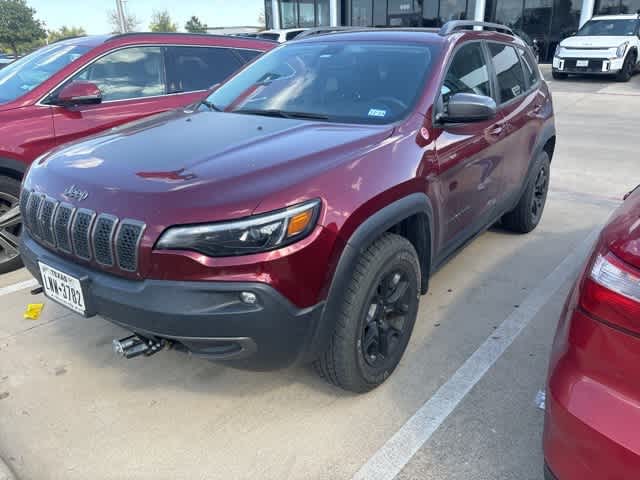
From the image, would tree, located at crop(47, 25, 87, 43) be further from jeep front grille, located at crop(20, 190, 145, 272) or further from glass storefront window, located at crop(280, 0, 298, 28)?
jeep front grille, located at crop(20, 190, 145, 272)

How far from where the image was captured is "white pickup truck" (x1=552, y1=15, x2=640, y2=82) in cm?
1498

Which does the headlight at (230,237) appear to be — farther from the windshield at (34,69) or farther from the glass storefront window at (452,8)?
the glass storefront window at (452,8)

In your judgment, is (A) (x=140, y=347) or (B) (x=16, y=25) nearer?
(A) (x=140, y=347)

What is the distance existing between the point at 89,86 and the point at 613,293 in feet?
12.8

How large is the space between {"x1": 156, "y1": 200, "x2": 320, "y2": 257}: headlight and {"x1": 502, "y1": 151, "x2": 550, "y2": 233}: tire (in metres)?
3.11

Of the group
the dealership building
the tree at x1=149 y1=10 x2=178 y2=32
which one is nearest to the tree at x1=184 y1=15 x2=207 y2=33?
the tree at x1=149 y1=10 x2=178 y2=32

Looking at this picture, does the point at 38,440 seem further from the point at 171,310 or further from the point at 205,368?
the point at 171,310

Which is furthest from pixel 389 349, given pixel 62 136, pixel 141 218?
pixel 62 136

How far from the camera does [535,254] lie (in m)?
4.32

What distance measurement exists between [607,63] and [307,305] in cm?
1614

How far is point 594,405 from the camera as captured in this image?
1.45m

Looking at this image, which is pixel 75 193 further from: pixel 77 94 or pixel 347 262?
pixel 77 94

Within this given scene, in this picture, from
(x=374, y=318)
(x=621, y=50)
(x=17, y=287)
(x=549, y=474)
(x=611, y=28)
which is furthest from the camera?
(x=611, y=28)

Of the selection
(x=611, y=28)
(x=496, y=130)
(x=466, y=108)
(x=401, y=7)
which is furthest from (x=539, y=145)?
(x=401, y=7)
